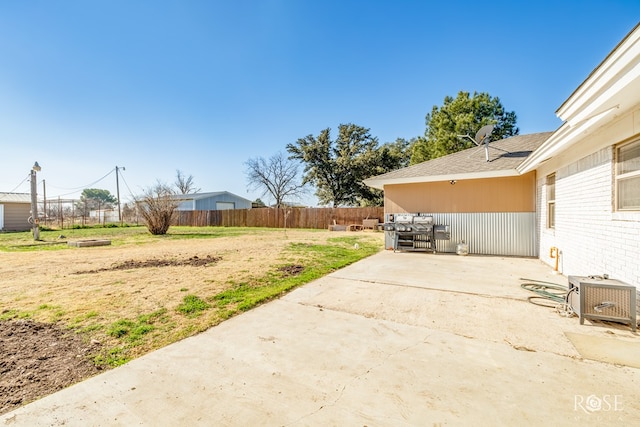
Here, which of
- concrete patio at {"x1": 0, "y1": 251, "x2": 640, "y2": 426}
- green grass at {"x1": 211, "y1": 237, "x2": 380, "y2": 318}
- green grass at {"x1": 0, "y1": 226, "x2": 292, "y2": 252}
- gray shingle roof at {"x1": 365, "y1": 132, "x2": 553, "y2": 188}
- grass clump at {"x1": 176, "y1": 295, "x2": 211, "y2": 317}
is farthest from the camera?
green grass at {"x1": 0, "y1": 226, "x2": 292, "y2": 252}

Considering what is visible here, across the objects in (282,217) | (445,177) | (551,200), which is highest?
(445,177)

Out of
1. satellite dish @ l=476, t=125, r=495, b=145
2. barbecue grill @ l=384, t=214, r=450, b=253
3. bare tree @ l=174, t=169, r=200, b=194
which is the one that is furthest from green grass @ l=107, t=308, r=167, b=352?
bare tree @ l=174, t=169, r=200, b=194

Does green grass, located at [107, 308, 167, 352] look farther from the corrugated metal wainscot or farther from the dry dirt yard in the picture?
the corrugated metal wainscot

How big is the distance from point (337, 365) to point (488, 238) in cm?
740

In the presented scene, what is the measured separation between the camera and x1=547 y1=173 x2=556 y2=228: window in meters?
5.81

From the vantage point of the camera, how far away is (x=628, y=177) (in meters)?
3.16

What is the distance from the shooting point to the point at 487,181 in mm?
7707

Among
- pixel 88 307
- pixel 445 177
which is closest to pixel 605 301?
pixel 445 177

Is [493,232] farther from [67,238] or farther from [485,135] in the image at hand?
[67,238]

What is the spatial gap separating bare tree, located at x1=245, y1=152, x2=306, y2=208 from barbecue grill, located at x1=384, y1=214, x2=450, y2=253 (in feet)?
71.6

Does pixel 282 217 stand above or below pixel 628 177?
below

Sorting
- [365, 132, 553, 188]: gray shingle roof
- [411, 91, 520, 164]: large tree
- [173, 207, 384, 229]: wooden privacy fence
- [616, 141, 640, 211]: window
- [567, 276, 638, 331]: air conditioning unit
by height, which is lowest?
[567, 276, 638, 331]: air conditioning unit

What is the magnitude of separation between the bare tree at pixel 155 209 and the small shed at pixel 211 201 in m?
13.1

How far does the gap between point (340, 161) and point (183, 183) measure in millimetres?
27963
